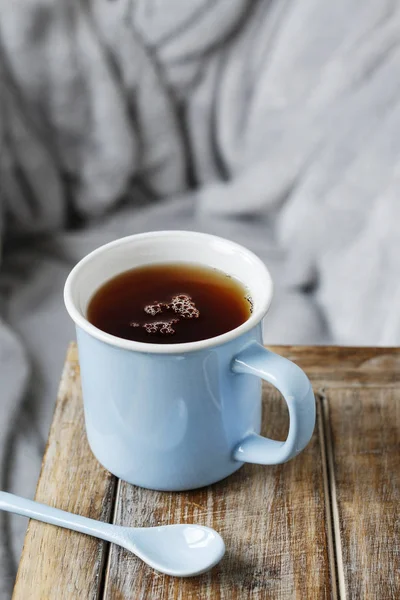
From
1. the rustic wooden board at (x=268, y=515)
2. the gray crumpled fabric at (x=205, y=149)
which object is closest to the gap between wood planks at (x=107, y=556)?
the rustic wooden board at (x=268, y=515)

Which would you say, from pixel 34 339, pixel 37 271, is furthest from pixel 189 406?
pixel 37 271

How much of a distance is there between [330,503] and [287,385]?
13 cm

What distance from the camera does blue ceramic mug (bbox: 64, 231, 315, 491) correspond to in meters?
0.49

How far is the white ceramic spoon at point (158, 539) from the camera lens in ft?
1.63

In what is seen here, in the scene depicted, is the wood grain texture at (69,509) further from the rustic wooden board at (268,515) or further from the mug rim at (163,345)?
the mug rim at (163,345)

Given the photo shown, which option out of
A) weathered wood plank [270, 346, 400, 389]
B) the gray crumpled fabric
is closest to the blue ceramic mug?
weathered wood plank [270, 346, 400, 389]

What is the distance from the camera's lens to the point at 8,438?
3.26 feet

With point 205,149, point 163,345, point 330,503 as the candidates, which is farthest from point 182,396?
point 205,149

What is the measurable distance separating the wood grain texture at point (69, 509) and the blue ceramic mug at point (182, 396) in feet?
0.07

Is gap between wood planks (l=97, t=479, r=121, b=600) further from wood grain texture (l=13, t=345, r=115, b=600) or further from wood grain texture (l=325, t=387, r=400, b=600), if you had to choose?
wood grain texture (l=325, t=387, r=400, b=600)

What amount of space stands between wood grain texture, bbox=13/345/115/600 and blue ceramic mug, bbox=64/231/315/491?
21 mm

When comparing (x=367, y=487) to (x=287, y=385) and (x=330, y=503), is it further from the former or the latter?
(x=287, y=385)

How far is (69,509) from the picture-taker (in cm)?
55

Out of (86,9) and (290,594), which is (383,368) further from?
(86,9)
